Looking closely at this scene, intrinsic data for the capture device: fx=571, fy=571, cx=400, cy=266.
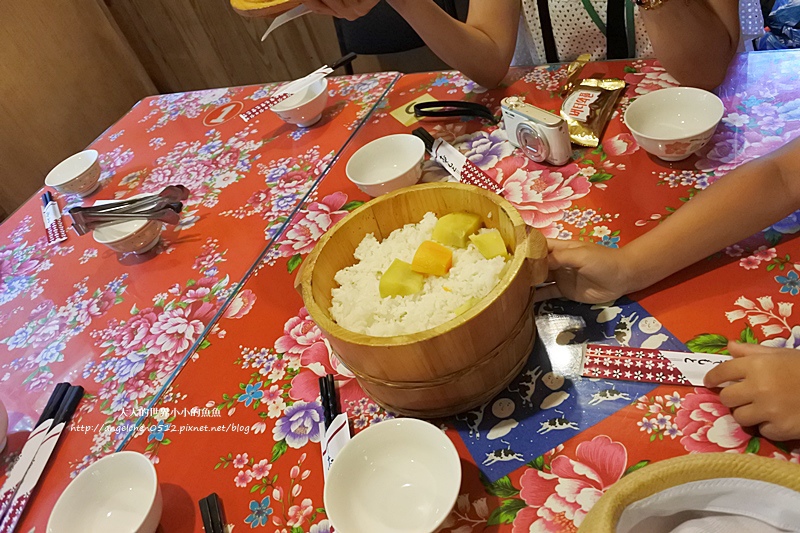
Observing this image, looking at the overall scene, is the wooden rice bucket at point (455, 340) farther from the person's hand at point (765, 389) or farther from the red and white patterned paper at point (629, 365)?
the person's hand at point (765, 389)

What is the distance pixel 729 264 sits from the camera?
1.00 metres

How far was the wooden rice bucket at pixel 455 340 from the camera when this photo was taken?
805 millimetres

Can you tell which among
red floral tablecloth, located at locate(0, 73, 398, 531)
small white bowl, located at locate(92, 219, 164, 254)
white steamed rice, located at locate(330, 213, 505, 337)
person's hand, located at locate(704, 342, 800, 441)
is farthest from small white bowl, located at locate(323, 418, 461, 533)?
small white bowl, located at locate(92, 219, 164, 254)

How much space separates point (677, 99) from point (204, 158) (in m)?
1.40

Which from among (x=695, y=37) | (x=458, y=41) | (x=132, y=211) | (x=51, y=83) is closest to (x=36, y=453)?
(x=132, y=211)

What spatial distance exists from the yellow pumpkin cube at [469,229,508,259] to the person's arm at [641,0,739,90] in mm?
744

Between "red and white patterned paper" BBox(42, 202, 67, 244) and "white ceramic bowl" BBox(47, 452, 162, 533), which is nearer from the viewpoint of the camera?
"white ceramic bowl" BBox(47, 452, 162, 533)

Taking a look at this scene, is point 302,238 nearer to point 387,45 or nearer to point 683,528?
point 683,528

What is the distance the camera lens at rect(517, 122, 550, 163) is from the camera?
4.26 ft

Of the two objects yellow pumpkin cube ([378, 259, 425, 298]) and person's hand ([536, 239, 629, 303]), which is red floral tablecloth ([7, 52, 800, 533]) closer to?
person's hand ([536, 239, 629, 303])

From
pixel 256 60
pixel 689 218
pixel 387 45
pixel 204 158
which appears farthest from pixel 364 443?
pixel 256 60

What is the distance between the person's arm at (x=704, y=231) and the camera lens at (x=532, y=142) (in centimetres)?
38

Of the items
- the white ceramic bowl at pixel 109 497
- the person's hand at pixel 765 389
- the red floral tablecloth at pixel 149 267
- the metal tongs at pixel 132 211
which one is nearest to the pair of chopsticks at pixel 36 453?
the red floral tablecloth at pixel 149 267

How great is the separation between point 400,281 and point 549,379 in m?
0.29
